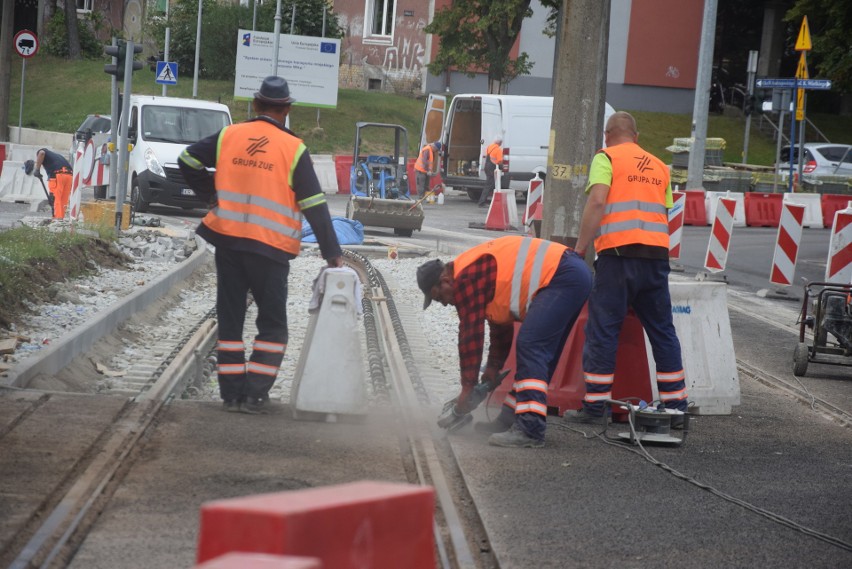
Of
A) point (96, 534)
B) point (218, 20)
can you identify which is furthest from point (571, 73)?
point (218, 20)

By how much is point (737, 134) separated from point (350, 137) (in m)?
16.7

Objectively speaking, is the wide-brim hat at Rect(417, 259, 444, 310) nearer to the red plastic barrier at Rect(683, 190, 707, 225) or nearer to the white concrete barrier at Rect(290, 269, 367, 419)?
the white concrete barrier at Rect(290, 269, 367, 419)

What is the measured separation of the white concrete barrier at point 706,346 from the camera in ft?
28.4

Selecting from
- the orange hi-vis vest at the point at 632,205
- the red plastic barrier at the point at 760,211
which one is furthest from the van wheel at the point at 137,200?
the orange hi-vis vest at the point at 632,205

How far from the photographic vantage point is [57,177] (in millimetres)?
20453

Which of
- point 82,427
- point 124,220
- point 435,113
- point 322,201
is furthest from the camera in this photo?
point 435,113

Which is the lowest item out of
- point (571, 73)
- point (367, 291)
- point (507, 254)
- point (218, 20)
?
point (367, 291)

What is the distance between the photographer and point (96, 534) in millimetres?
4824

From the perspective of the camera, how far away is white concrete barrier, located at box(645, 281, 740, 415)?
865cm

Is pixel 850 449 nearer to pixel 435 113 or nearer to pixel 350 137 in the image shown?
pixel 435 113

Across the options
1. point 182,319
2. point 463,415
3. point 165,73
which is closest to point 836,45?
point 165,73

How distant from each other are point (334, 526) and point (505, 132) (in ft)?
93.6

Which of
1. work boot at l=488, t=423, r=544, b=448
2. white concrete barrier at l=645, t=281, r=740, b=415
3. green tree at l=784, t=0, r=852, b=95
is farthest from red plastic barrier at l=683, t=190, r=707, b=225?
work boot at l=488, t=423, r=544, b=448

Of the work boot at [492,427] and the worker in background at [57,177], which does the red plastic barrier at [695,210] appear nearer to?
the worker in background at [57,177]
